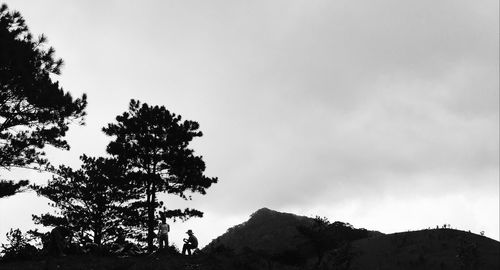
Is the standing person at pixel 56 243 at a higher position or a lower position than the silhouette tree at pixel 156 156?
lower

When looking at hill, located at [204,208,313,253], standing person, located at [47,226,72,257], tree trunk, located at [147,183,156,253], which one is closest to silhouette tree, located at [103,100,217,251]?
tree trunk, located at [147,183,156,253]

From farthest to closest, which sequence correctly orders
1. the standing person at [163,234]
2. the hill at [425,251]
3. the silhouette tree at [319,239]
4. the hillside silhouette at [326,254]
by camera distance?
the silhouette tree at [319,239], the hill at [425,251], the standing person at [163,234], the hillside silhouette at [326,254]

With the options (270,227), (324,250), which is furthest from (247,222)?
(324,250)

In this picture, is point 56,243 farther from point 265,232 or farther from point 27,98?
point 265,232

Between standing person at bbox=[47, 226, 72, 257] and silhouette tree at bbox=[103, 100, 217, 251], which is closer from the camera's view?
standing person at bbox=[47, 226, 72, 257]

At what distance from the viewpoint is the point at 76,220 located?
35.2m

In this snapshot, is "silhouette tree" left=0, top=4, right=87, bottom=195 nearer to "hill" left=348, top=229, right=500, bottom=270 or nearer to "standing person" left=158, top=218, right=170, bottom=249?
"standing person" left=158, top=218, right=170, bottom=249

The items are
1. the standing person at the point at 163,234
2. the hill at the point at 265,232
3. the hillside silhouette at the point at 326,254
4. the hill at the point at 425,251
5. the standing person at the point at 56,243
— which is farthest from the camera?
the hill at the point at 265,232

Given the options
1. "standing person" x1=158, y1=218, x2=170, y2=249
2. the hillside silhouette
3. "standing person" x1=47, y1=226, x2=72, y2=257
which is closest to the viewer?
the hillside silhouette

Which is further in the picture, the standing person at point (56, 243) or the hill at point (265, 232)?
the hill at point (265, 232)

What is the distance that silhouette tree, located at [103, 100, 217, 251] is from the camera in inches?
1270

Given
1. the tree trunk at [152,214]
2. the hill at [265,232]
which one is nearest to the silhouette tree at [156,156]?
the tree trunk at [152,214]

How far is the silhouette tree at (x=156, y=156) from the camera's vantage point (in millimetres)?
32250

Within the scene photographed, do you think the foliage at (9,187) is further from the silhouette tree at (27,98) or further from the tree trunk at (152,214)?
the tree trunk at (152,214)
